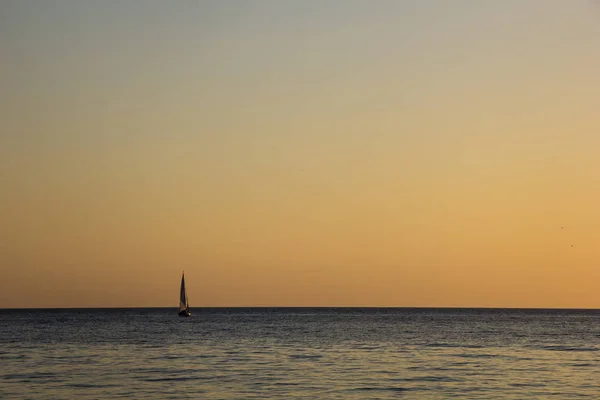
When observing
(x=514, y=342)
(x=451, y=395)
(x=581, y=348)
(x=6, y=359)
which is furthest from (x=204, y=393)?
(x=514, y=342)

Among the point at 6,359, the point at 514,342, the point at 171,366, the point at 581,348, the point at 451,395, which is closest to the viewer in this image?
the point at 451,395

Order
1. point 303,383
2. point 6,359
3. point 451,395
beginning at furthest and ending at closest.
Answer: point 6,359, point 303,383, point 451,395

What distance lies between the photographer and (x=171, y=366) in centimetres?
6016

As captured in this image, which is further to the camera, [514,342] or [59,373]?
[514,342]

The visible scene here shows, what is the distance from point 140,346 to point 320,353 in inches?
790

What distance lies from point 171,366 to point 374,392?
64.9 ft

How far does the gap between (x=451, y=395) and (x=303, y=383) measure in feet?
29.8

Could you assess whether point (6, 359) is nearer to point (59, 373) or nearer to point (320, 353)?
point (59, 373)

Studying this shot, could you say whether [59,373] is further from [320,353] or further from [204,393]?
[320,353]

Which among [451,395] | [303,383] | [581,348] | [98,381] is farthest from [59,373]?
[581,348]

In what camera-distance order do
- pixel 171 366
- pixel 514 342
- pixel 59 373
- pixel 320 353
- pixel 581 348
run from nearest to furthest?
pixel 59 373, pixel 171 366, pixel 320 353, pixel 581 348, pixel 514 342

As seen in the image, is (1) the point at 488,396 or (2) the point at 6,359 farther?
(2) the point at 6,359

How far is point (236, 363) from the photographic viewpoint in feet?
204

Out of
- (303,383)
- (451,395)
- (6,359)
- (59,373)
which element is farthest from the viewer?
(6,359)
